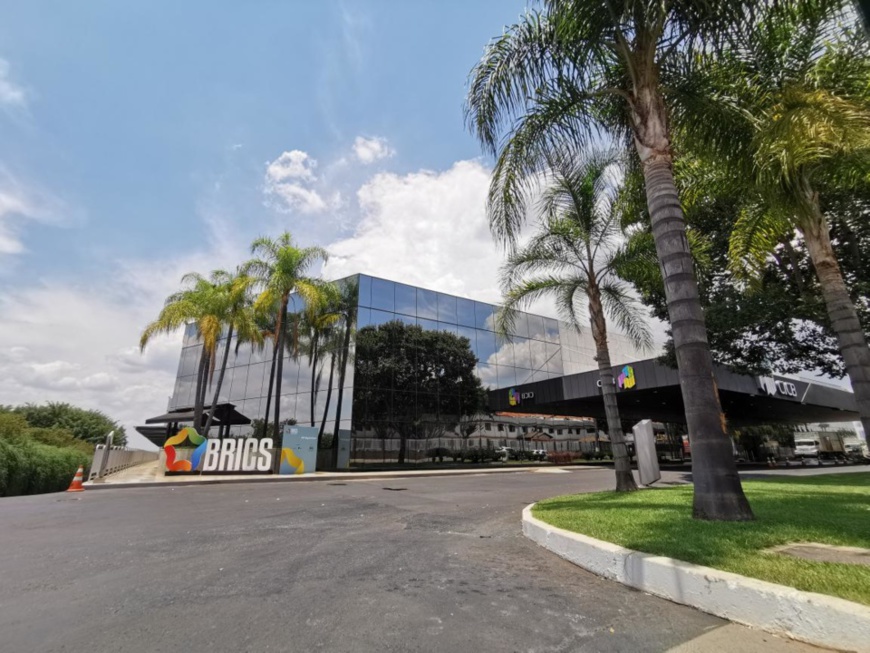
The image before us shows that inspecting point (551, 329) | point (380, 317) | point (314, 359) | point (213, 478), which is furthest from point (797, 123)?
point (551, 329)

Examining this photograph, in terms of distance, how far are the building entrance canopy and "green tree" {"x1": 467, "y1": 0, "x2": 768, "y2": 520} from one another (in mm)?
15618

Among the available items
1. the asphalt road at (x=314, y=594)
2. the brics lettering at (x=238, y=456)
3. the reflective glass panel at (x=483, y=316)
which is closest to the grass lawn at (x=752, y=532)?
the asphalt road at (x=314, y=594)

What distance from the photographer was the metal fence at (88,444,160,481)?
1738cm

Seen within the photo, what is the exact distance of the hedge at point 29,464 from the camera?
45.1 ft

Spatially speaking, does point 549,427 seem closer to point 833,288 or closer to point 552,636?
point 833,288

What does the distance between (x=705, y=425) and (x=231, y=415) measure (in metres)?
26.1

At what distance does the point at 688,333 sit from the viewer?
6234 millimetres

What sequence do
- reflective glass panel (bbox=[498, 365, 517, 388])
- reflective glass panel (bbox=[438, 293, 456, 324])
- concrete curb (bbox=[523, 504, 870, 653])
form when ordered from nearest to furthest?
concrete curb (bbox=[523, 504, 870, 653]) < reflective glass panel (bbox=[438, 293, 456, 324]) < reflective glass panel (bbox=[498, 365, 517, 388])

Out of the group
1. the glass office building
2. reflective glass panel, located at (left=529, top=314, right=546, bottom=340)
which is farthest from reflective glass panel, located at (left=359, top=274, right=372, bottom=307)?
reflective glass panel, located at (left=529, top=314, right=546, bottom=340)

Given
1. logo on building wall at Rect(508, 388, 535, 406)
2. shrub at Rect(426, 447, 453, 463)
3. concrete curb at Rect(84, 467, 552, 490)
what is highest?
logo on building wall at Rect(508, 388, 535, 406)

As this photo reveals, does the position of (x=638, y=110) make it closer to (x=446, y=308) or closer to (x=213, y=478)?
(x=213, y=478)

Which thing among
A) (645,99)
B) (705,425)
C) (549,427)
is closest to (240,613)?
(705,425)

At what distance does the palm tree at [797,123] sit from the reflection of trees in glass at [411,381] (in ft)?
64.4

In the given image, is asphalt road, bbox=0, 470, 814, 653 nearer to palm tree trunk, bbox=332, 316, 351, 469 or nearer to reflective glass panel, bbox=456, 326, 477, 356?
palm tree trunk, bbox=332, 316, 351, 469
